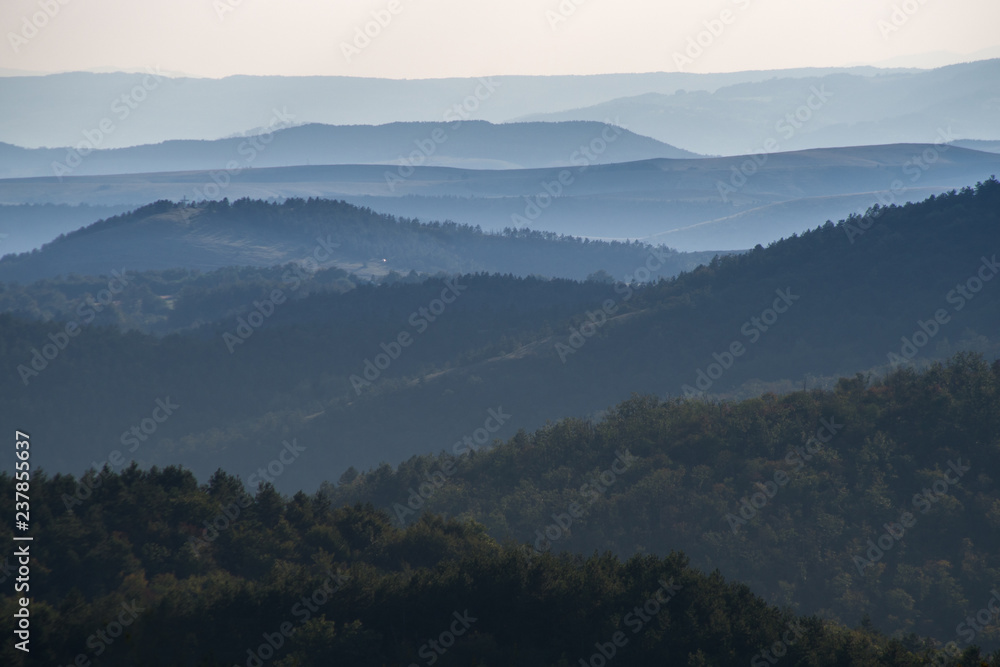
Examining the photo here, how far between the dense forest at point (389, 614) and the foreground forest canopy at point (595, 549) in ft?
0.18

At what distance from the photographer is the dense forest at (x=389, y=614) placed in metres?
19.2

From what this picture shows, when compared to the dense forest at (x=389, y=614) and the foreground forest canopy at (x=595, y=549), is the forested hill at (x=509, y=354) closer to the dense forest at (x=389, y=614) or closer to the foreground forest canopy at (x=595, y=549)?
the foreground forest canopy at (x=595, y=549)

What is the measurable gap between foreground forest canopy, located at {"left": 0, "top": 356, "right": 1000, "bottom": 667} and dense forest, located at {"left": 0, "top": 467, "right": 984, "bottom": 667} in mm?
54

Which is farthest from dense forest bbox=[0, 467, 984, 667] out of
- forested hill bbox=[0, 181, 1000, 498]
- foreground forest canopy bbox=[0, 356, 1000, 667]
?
forested hill bbox=[0, 181, 1000, 498]

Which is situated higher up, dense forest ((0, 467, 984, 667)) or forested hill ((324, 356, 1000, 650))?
dense forest ((0, 467, 984, 667))

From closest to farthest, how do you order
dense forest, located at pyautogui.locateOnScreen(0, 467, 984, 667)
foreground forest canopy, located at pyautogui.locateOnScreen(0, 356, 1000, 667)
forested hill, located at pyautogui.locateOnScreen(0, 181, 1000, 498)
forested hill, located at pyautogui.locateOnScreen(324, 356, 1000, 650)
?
dense forest, located at pyautogui.locateOnScreen(0, 467, 984, 667) < foreground forest canopy, located at pyautogui.locateOnScreen(0, 356, 1000, 667) < forested hill, located at pyautogui.locateOnScreen(324, 356, 1000, 650) < forested hill, located at pyautogui.locateOnScreen(0, 181, 1000, 498)

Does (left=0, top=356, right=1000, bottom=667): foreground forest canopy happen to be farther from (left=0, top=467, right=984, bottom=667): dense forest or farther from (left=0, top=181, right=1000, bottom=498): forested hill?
(left=0, top=181, right=1000, bottom=498): forested hill

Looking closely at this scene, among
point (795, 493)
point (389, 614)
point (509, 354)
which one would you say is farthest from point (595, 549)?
point (509, 354)

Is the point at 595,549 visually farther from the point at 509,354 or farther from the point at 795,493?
the point at 509,354

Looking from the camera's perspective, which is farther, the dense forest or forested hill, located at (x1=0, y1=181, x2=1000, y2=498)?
forested hill, located at (x1=0, y1=181, x2=1000, y2=498)

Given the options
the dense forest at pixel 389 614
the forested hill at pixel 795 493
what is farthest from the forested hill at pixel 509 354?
the dense forest at pixel 389 614

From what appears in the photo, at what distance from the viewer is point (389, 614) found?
21.1 m

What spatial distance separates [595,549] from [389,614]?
1413cm

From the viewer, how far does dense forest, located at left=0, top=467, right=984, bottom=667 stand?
19234 millimetres
